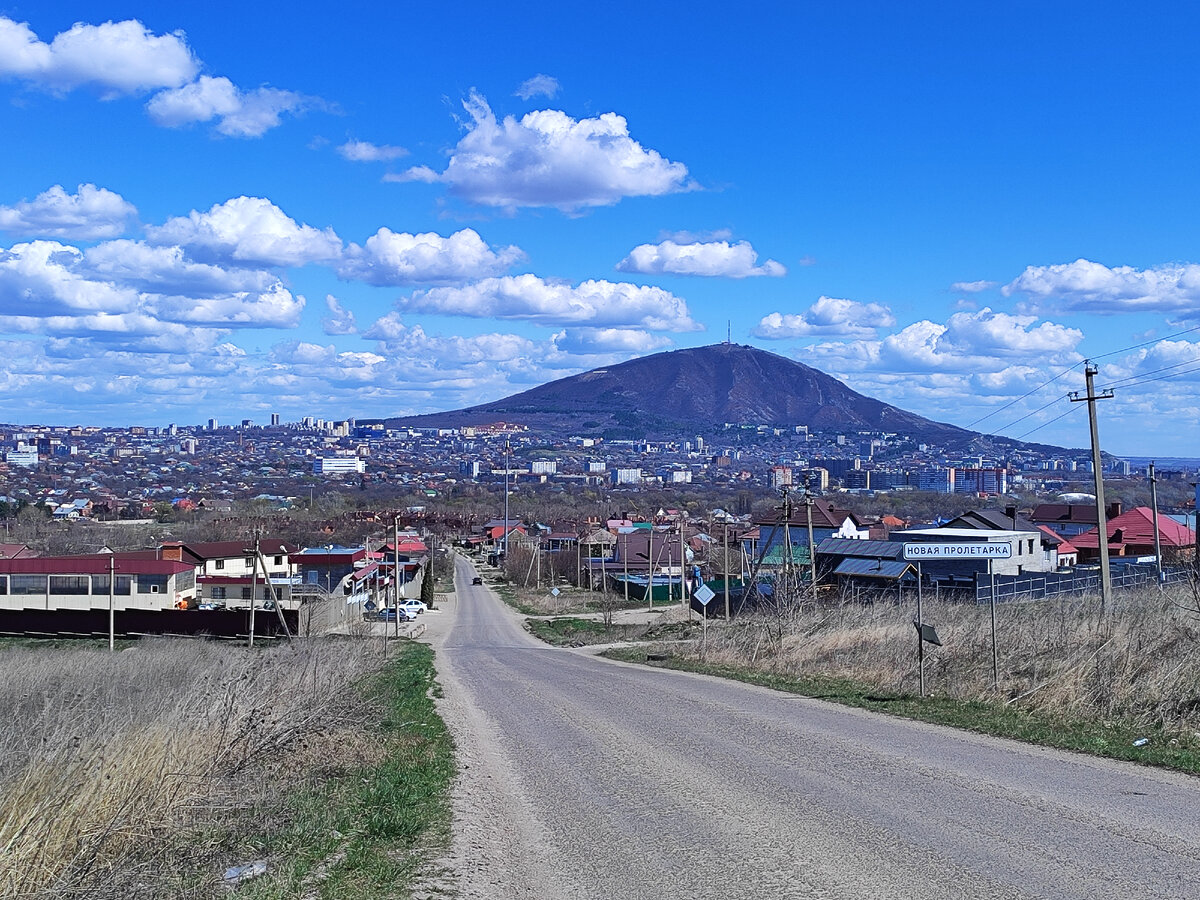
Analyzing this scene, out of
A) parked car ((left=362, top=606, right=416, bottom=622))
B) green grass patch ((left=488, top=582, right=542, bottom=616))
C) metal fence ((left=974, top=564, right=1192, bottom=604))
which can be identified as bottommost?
green grass patch ((left=488, top=582, right=542, bottom=616))

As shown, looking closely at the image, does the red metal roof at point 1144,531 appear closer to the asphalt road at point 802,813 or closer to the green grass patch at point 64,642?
the green grass patch at point 64,642

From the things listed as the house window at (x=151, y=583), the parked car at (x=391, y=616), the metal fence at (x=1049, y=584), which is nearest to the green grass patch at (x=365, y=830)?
the metal fence at (x=1049, y=584)

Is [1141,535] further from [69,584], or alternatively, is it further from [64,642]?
[69,584]

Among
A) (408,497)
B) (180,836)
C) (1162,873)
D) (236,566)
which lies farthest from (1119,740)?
(408,497)

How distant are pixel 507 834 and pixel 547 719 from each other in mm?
6666

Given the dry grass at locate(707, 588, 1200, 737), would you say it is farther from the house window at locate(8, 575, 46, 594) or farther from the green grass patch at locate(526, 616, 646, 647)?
the house window at locate(8, 575, 46, 594)

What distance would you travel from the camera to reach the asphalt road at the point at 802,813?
6.83 meters

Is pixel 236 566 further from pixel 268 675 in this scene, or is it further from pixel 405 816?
pixel 405 816

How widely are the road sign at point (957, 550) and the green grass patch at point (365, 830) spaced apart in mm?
31857

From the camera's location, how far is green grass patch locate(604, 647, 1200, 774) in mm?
10617

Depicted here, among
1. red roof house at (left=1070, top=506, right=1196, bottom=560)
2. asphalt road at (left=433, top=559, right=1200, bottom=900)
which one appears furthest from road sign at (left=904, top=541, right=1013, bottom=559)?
asphalt road at (left=433, top=559, right=1200, bottom=900)

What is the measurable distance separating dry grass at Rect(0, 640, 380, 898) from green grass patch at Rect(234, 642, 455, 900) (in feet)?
1.66

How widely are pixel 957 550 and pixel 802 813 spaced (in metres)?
35.5

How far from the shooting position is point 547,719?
15.0m
